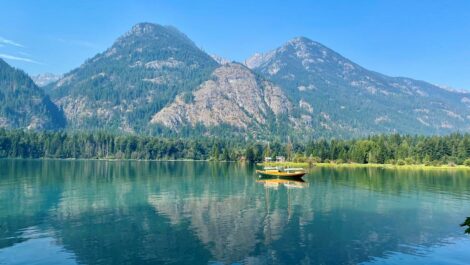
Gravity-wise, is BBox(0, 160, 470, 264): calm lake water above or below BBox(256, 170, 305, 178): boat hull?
below

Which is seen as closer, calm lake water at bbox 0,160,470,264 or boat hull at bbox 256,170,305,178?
calm lake water at bbox 0,160,470,264

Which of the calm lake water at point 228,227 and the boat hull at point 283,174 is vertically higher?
the boat hull at point 283,174

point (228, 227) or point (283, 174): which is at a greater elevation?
point (283, 174)

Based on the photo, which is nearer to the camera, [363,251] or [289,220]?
[363,251]

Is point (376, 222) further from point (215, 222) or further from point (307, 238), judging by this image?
point (215, 222)

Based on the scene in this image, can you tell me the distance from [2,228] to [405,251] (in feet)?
176

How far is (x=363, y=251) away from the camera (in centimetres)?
4928

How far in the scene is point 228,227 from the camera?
60656 millimetres

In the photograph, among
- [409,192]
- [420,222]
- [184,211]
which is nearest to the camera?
[420,222]

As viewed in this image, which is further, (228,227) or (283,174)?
(283,174)

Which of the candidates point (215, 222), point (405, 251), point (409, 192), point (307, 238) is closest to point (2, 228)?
point (215, 222)

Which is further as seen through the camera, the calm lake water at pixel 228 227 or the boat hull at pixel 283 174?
the boat hull at pixel 283 174

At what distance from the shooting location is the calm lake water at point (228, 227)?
4656 cm

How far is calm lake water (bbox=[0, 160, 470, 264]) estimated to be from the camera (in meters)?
46.6
